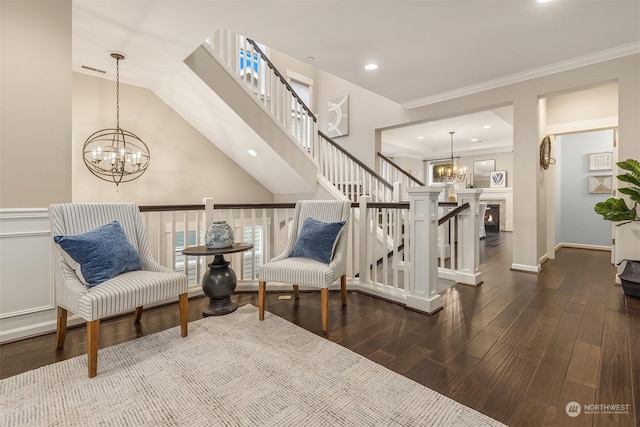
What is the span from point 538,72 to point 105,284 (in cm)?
518

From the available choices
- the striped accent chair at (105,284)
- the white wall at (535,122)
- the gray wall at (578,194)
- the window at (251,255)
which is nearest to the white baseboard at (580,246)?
the gray wall at (578,194)

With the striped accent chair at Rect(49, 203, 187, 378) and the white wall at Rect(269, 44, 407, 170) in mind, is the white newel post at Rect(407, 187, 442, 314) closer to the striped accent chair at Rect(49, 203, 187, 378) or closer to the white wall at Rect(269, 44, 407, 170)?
the striped accent chair at Rect(49, 203, 187, 378)

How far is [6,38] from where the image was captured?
2.20 metres

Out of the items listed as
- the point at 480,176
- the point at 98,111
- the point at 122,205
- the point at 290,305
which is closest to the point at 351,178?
the point at 290,305

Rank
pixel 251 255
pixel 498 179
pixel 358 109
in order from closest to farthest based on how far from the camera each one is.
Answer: pixel 251 255 < pixel 358 109 < pixel 498 179

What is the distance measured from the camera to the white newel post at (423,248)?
2.59 meters

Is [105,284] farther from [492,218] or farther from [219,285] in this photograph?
[492,218]

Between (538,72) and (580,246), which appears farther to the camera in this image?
(580,246)

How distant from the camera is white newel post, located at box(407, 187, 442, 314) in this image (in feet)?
8.50

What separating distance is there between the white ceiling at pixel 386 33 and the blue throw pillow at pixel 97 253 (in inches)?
75.2

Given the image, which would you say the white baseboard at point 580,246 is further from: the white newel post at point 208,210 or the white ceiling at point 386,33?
the white newel post at point 208,210

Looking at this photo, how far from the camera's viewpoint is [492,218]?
30.0ft

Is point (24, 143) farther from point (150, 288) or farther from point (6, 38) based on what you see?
point (150, 288)

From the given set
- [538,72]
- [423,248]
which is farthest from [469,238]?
[538,72]
